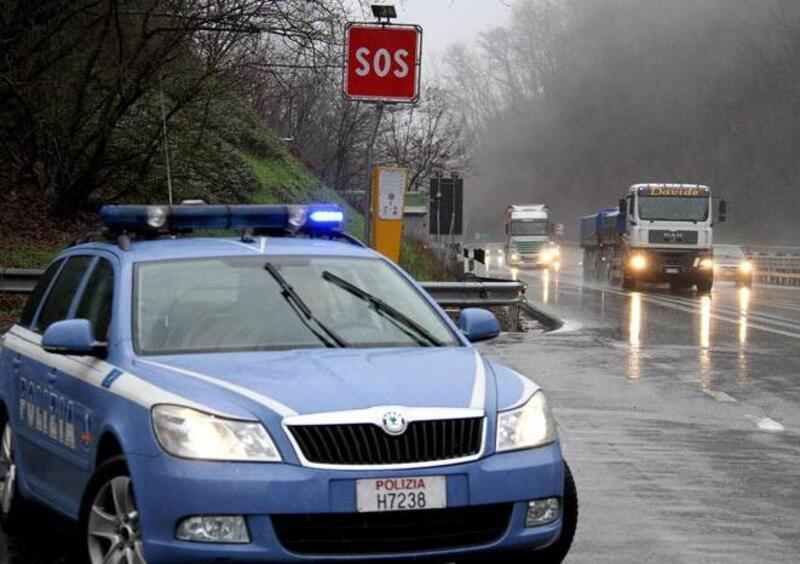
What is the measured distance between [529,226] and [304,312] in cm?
6775

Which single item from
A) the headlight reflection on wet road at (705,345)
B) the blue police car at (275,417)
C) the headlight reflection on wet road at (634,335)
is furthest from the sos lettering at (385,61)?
the blue police car at (275,417)

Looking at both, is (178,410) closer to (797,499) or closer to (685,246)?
(797,499)

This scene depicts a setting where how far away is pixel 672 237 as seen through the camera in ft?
145

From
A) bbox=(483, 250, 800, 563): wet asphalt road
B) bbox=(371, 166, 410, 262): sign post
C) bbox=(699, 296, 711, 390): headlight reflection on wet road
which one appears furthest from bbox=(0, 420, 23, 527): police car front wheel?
bbox=(371, 166, 410, 262): sign post

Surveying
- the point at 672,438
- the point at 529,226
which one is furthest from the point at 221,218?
the point at 529,226

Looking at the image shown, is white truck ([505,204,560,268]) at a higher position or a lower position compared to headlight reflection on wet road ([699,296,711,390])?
higher

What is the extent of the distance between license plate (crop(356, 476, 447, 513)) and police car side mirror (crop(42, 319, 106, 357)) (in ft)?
5.08

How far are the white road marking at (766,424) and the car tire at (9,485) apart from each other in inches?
249

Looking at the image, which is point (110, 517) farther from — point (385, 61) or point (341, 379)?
point (385, 61)

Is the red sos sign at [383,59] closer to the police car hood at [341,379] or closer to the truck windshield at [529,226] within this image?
the police car hood at [341,379]

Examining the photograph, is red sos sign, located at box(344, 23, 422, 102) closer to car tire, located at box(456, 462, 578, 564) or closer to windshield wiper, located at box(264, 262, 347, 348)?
windshield wiper, located at box(264, 262, 347, 348)

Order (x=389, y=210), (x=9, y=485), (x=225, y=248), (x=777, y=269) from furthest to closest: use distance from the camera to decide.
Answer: (x=777, y=269)
(x=389, y=210)
(x=9, y=485)
(x=225, y=248)

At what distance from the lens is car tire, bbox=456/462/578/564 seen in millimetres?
5918

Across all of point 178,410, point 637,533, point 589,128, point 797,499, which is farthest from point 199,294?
point 589,128
